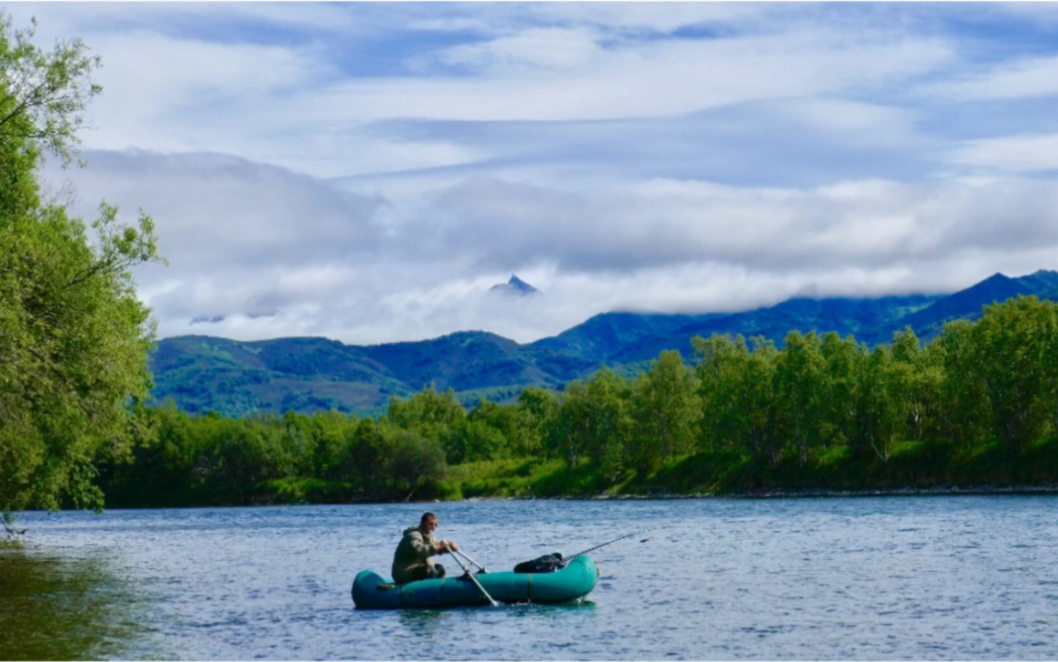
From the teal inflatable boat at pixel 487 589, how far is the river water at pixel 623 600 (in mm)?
356

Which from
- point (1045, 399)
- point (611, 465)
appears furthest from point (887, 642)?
point (611, 465)

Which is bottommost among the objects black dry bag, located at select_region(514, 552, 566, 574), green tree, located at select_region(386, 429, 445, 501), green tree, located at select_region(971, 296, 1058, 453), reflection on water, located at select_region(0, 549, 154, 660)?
reflection on water, located at select_region(0, 549, 154, 660)

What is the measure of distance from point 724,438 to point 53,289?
10657 centimetres

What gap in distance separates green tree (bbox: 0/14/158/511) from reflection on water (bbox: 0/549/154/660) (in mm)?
4938

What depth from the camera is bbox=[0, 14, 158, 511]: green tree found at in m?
32.0

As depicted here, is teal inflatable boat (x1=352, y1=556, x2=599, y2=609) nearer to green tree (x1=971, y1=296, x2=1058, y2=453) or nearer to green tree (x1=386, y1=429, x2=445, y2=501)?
green tree (x1=971, y1=296, x2=1058, y2=453)

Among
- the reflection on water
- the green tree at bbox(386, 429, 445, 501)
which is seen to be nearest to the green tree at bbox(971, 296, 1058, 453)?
the green tree at bbox(386, 429, 445, 501)

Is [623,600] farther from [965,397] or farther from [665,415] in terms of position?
[665,415]

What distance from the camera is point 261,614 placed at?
34688 millimetres

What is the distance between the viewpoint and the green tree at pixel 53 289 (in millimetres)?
31969

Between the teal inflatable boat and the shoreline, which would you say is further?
the shoreline

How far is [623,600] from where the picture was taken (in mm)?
36000

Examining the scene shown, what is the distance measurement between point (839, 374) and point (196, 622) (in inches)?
3937

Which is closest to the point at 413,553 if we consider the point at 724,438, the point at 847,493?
the point at 847,493
